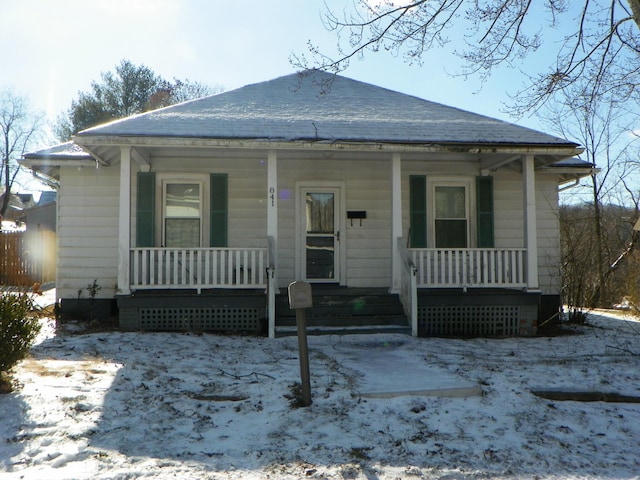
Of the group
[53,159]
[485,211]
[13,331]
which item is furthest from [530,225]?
[53,159]

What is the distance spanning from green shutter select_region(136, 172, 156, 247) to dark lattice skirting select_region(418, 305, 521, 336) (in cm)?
499

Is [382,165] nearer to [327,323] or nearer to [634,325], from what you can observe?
[327,323]

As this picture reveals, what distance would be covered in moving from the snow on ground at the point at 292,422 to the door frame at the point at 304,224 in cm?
358

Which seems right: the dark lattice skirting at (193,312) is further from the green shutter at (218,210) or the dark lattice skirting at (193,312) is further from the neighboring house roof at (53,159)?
the neighboring house roof at (53,159)

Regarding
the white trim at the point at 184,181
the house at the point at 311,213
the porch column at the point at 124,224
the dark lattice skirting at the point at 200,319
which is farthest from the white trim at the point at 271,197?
the porch column at the point at 124,224

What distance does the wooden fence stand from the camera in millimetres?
16750

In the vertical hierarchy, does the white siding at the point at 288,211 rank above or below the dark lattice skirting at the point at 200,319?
above

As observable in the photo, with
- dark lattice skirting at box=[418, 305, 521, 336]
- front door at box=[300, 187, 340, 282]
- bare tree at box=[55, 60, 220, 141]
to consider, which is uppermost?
bare tree at box=[55, 60, 220, 141]

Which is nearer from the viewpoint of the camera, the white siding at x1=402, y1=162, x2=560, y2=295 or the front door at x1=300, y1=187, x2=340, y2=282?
the front door at x1=300, y1=187, x2=340, y2=282

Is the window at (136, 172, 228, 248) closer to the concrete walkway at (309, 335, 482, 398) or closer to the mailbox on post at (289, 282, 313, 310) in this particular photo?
the concrete walkway at (309, 335, 482, 398)

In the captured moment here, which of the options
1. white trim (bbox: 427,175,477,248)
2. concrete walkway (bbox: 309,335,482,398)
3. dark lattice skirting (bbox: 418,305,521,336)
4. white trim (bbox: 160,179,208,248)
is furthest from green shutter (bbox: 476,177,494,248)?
white trim (bbox: 160,179,208,248)

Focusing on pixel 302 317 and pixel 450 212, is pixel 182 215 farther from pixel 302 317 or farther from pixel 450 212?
pixel 302 317

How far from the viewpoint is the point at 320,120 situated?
30.6 ft

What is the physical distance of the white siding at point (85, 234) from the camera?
9539 millimetres
